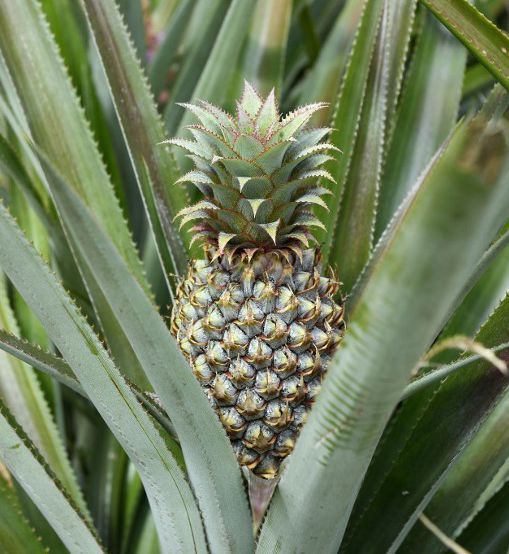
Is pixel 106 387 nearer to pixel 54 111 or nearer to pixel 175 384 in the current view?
pixel 175 384

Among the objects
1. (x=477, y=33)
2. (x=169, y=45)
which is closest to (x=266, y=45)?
(x=169, y=45)

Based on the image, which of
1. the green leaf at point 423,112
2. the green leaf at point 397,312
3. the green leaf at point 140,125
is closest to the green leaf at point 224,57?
the green leaf at point 140,125

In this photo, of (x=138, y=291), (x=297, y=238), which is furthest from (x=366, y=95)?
(x=138, y=291)

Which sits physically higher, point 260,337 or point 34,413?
point 260,337

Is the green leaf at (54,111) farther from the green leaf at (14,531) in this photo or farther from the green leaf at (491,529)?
the green leaf at (491,529)

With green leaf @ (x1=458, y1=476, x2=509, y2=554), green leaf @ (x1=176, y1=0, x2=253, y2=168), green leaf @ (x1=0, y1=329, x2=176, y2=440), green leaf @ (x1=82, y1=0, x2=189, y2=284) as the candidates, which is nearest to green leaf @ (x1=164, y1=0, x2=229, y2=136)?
green leaf @ (x1=176, y1=0, x2=253, y2=168)

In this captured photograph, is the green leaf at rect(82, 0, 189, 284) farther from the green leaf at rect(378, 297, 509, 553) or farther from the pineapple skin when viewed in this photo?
the green leaf at rect(378, 297, 509, 553)
